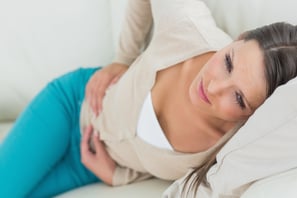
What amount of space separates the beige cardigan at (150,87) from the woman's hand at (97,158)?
0.02 metres

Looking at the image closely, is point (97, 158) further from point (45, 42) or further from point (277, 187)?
point (277, 187)

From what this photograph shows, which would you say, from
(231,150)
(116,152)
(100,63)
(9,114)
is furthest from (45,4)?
(231,150)

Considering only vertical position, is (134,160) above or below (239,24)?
below

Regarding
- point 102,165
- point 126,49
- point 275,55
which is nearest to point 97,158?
point 102,165

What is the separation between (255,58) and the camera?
94 centimetres

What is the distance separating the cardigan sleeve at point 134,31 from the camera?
4.46 feet

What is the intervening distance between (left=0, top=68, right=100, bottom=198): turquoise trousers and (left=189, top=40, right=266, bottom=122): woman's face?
1.44 feet

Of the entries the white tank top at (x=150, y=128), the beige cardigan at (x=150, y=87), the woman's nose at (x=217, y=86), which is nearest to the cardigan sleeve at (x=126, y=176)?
the beige cardigan at (x=150, y=87)

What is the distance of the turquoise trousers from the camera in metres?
1.24

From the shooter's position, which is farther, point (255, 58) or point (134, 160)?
point (134, 160)

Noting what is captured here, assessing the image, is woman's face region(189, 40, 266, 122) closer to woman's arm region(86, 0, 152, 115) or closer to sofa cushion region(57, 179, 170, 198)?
sofa cushion region(57, 179, 170, 198)

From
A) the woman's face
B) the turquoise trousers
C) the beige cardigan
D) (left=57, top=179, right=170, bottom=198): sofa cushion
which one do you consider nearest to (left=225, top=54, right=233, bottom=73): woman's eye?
the woman's face

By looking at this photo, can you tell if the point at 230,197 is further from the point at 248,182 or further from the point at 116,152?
the point at 116,152

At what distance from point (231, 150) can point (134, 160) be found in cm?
36
